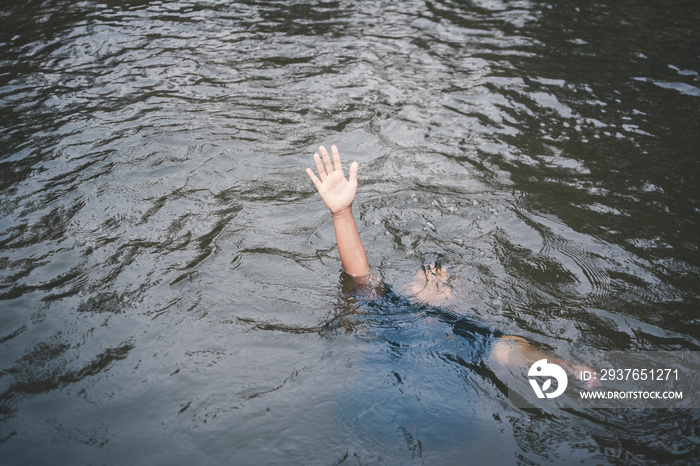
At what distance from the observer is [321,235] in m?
5.27

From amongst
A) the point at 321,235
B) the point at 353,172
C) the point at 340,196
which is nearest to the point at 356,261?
the point at 340,196

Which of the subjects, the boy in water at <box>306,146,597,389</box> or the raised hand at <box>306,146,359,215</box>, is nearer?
the boy in water at <box>306,146,597,389</box>

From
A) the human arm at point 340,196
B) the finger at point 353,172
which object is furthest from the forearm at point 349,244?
the finger at point 353,172

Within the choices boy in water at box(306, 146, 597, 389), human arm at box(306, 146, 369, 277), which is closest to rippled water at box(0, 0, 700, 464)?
boy in water at box(306, 146, 597, 389)

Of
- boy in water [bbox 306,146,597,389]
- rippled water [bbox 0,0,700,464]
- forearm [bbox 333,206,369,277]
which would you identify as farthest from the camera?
forearm [bbox 333,206,369,277]

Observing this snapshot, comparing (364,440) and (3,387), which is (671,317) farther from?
(3,387)

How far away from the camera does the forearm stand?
4293 mm

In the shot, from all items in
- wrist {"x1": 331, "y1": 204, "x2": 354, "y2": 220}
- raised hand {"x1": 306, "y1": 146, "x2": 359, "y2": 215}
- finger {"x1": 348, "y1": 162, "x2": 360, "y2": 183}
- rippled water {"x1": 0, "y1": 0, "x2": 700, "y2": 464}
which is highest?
finger {"x1": 348, "y1": 162, "x2": 360, "y2": 183}

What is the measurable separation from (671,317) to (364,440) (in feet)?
9.37

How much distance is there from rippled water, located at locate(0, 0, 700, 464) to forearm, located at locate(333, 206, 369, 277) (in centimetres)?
24

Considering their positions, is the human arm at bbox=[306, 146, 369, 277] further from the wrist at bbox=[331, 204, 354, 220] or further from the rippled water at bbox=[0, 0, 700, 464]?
the rippled water at bbox=[0, 0, 700, 464]

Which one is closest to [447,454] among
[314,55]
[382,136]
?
[382,136]

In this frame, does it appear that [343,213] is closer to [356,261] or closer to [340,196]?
[340,196]

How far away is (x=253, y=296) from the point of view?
14.5ft
